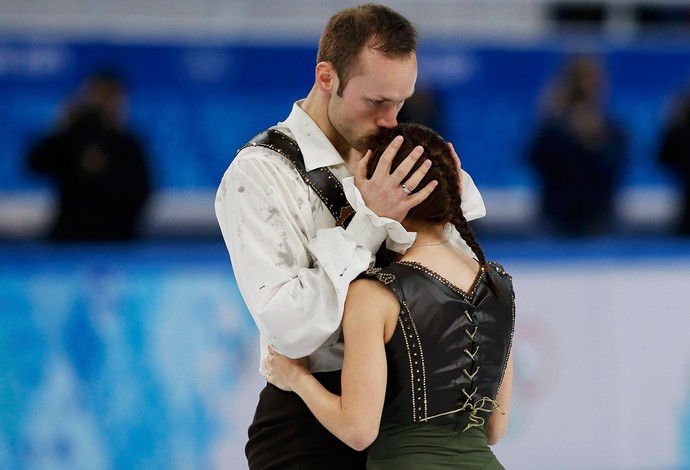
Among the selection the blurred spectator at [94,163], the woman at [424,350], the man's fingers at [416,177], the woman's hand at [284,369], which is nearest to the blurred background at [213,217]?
the blurred spectator at [94,163]

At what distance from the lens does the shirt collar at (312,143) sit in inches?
112

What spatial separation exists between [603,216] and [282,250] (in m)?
5.46

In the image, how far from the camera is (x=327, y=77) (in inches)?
112

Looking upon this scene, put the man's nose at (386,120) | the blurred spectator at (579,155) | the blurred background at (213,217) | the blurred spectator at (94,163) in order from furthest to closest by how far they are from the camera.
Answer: the blurred spectator at (579,155) < the blurred spectator at (94,163) < the blurred background at (213,217) < the man's nose at (386,120)

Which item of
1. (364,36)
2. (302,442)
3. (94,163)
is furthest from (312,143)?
(94,163)

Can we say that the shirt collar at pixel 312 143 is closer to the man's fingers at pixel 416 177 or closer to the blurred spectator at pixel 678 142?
the man's fingers at pixel 416 177

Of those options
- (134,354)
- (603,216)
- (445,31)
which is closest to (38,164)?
(134,354)

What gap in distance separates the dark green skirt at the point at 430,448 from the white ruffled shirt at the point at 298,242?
0.25m

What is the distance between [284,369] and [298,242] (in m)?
0.32

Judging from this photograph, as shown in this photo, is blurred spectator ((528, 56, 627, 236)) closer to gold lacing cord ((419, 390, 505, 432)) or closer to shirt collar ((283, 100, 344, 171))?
shirt collar ((283, 100, 344, 171))

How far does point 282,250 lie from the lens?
2697 mm

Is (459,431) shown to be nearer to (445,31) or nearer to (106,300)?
(106,300)

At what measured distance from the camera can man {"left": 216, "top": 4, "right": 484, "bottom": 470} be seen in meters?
2.61

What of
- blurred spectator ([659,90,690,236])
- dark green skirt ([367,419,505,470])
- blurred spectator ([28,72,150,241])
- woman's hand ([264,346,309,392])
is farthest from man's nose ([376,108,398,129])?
blurred spectator ([659,90,690,236])
